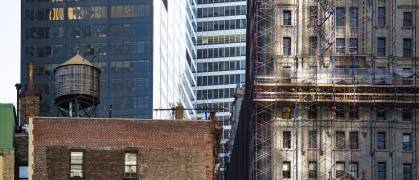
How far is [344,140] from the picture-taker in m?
108

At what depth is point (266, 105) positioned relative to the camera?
10706 cm

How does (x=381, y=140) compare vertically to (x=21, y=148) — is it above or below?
below

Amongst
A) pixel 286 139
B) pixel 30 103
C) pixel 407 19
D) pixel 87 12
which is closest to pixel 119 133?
pixel 30 103

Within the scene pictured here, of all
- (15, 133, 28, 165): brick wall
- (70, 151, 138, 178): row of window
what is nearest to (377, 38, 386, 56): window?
(70, 151, 138, 178): row of window

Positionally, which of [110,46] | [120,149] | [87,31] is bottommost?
[120,149]

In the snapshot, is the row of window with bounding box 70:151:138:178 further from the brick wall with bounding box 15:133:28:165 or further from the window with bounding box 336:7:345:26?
the window with bounding box 336:7:345:26

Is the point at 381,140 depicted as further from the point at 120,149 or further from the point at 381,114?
the point at 120,149

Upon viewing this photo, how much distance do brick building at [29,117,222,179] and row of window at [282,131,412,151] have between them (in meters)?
43.4

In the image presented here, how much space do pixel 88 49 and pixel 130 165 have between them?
268ft

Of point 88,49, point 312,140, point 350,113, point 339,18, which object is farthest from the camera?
point 88,49

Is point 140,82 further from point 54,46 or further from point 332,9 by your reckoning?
point 332,9

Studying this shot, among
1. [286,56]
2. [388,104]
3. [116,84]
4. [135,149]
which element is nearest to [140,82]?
[116,84]

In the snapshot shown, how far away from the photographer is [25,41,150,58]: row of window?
14225 centimetres

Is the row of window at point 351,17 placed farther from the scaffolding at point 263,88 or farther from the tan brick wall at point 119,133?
the tan brick wall at point 119,133
